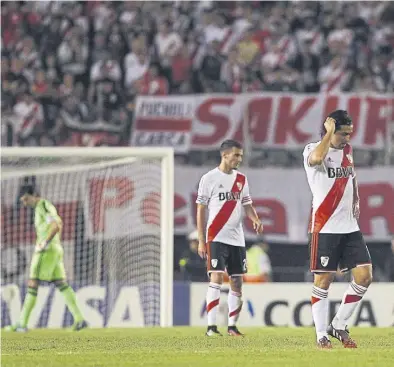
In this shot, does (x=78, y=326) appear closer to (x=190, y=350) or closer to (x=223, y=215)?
(x=223, y=215)

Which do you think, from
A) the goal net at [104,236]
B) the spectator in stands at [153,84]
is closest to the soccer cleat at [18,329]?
the goal net at [104,236]

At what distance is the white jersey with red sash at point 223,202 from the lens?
14.9 metres

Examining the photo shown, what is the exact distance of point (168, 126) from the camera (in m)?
23.0

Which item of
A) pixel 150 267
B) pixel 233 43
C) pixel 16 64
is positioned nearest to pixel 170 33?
pixel 233 43

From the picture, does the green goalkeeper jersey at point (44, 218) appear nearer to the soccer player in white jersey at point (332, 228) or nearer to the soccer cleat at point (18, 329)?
the soccer cleat at point (18, 329)

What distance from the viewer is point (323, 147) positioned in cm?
1117

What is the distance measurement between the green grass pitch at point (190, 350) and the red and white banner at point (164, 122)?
25.7ft

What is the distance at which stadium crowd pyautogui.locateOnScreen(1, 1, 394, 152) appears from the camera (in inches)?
955

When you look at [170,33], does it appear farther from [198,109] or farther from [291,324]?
[291,324]

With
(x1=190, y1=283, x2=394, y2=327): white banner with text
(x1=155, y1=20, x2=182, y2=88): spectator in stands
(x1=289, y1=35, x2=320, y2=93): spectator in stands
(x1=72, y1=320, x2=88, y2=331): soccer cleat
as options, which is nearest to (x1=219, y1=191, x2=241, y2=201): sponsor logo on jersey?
(x1=72, y1=320, x2=88, y2=331): soccer cleat

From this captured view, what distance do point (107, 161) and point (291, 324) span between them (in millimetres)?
4254

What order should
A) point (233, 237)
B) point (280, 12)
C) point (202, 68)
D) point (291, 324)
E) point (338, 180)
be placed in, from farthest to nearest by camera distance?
1. point (280, 12)
2. point (202, 68)
3. point (291, 324)
4. point (233, 237)
5. point (338, 180)

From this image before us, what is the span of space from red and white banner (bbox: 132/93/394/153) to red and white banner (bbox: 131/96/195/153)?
18 mm

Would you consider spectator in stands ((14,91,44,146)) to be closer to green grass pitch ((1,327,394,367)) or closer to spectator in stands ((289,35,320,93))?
spectator in stands ((289,35,320,93))
